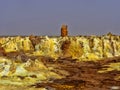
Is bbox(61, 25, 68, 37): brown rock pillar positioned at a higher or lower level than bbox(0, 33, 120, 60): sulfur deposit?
higher

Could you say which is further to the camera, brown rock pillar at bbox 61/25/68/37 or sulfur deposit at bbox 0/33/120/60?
brown rock pillar at bbox 61/25/68/37

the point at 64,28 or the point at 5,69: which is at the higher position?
the point at 64,28

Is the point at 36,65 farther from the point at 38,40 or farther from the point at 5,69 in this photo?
the point at 38,40

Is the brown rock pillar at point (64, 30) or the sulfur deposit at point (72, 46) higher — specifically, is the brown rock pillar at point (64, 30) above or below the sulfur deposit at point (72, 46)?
above

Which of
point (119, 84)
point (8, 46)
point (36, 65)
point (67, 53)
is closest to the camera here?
point (119, 84)

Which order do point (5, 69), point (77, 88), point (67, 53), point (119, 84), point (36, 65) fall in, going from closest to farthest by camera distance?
point (77, 88) → point (119, 84) → point (5, 69) → point (36, 65) → point (67, 53)

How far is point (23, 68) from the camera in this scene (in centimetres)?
3641

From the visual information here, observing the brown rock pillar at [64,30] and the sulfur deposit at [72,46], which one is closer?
the sulfur deposit at [72,46]

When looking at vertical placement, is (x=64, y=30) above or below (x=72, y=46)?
above

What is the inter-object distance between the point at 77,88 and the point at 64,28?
59799 millimetres

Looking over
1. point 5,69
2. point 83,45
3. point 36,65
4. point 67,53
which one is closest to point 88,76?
point 36,65

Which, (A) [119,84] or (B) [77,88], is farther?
(A) [119,84]

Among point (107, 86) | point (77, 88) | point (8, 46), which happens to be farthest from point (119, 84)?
point (8, 46)

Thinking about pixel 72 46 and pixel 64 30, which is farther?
pixel 64 30
